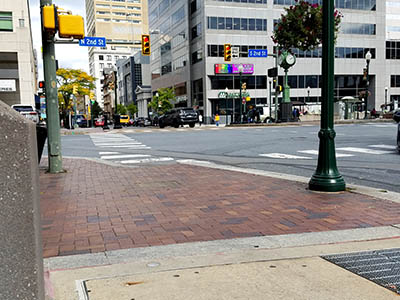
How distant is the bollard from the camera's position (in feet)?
6.18

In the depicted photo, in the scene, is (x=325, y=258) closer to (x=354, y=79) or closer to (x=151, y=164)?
(x=151, y=164)

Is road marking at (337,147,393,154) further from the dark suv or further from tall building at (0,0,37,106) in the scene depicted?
tall building at (0,0,37,106)

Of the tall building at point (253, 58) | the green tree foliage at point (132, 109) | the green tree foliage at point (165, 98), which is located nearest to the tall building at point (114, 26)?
the green tree foliage at point (132, 109)

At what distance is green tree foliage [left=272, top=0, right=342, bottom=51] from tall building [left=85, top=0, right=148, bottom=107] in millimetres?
128304

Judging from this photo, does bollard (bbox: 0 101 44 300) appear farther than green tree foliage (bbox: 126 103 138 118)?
No

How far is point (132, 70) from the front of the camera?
4478 inches

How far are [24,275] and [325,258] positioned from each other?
271cm

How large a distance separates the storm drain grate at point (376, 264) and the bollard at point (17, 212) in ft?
8.33

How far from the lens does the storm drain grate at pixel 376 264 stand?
10.8 ft

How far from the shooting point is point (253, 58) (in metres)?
61.5

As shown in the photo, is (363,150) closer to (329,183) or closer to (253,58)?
(329,183)

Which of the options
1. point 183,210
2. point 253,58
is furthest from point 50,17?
point 253,58

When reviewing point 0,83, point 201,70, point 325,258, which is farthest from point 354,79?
point 325,258

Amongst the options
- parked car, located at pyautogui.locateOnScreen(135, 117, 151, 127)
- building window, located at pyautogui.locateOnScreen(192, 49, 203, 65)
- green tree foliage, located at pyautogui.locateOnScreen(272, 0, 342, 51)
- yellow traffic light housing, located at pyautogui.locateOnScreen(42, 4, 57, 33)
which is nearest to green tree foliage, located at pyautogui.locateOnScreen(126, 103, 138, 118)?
building window, located at pyautogui.locateOnScreen(192, 49, 203, 65)
